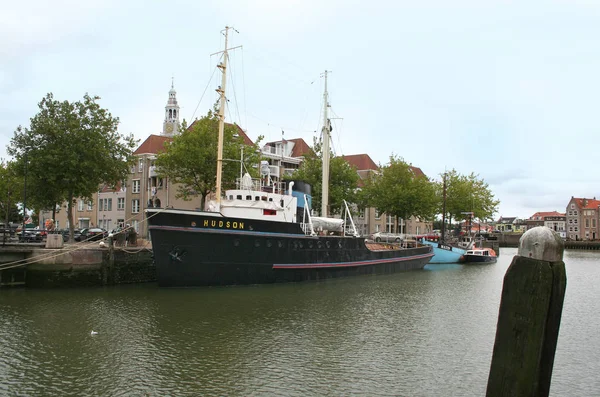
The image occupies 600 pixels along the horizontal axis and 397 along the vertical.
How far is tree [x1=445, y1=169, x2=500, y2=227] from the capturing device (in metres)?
79.5

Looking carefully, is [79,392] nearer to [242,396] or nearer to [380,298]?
[242,396]

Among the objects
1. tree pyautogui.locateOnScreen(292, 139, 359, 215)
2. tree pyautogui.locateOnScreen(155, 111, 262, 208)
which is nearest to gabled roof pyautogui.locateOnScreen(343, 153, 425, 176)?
tree pyautogui.locateOnScreen(292, 139, 359, 215)

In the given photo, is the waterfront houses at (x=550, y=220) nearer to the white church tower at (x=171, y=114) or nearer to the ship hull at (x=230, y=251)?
the white church tower at (x=171, y=114)

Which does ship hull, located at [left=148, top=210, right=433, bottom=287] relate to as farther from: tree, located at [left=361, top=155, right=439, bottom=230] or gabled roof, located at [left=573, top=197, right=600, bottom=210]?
gabled roof, located at [left=573, top=197, right=600, bottom=210]

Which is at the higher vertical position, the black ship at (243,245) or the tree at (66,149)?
the tree at (66,149)

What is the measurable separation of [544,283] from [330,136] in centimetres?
3910

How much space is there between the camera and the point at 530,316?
595cm

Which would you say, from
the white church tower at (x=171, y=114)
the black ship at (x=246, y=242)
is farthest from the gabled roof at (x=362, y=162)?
the black ship at (x=246, y=242)

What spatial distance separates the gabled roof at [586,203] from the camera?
133 meters

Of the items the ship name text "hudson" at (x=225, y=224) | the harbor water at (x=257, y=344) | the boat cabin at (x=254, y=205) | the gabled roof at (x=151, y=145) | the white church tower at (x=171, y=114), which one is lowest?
the harbor water at (x=257, y=344)

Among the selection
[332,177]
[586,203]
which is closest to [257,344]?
[332,177]

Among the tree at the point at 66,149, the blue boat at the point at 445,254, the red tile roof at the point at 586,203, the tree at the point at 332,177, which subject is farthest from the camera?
the red tile roof at the point at 586,203

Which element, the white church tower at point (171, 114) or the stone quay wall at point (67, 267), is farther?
the white church tower at point (171, 114)

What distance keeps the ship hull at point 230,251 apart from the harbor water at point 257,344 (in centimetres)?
108
